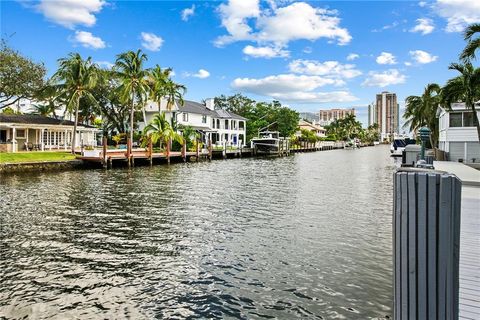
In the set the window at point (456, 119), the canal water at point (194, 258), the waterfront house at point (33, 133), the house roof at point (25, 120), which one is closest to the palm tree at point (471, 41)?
the canal water at point (194, 258)

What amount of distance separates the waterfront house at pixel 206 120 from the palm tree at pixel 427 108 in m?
27.8

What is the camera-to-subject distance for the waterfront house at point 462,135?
34.3m

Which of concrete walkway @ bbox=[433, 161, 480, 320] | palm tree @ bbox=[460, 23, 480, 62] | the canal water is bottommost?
the canal water

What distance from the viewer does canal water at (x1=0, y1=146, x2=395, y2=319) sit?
688cm

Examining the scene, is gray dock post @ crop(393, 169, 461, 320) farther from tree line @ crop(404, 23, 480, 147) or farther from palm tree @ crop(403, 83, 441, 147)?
palm tree @ crop(403, 83, 441, 147)

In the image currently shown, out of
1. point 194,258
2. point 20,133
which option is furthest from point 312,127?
point 194,258

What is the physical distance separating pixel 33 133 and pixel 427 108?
50.4 meters

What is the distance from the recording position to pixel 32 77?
4812 centimetres

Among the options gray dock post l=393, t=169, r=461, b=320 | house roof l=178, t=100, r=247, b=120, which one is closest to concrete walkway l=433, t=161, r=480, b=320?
gray dock post l=393, t=169, r=461, b=320

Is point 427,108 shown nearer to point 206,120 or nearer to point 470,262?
point 206,120

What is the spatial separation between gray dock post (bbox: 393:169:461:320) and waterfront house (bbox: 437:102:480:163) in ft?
116

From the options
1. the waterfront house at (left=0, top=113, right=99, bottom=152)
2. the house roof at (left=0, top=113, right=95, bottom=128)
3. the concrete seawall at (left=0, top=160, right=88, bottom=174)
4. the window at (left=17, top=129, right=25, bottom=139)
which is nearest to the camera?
the concrete seawall at (left=0, top=160, right=88, bottom=174)

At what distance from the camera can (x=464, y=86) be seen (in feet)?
91.8

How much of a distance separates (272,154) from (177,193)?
55.0 m
